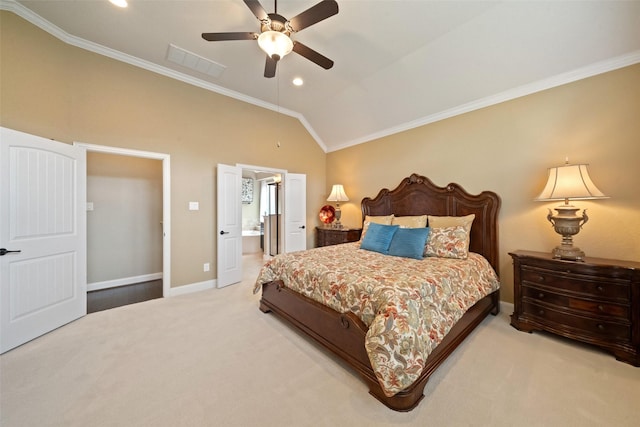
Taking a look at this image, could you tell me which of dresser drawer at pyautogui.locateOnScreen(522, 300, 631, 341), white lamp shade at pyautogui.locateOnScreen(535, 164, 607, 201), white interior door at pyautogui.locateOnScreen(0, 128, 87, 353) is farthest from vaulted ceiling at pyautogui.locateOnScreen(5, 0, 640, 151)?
dresser drawer at pyautogui.locateOnScreen(522, 300, 631, 341)

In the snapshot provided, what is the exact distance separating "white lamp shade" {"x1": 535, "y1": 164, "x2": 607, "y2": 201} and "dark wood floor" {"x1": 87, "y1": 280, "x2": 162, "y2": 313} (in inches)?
200

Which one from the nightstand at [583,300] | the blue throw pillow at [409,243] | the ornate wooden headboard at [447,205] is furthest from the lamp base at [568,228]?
the blue throw pillow at [409,243]

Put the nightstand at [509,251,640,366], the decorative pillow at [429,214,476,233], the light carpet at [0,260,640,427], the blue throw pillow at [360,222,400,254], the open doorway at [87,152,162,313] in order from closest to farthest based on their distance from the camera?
the light carpet at [0,260,640,427]
the nightstand at [509,251,640,366]
the decorative pillow at [429,214,476,233]
the blue throw pillow at [360,222,400,254]
the open doorway at [87,152,162,313]

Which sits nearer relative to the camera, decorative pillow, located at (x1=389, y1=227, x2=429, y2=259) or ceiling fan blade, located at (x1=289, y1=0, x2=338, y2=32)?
ceiling fan blade, located at (x1=289, y1=0, x2=338, y2=32)

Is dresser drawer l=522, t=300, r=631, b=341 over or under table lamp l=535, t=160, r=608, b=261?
under

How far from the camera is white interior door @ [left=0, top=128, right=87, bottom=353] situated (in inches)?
84.1

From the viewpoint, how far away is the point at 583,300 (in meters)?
2.14

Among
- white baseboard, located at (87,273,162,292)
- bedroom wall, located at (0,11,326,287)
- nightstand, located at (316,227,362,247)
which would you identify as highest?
bedroom wall, located at (0,11,326,287)

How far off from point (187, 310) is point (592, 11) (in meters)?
5.22

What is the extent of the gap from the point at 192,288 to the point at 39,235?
181 centimetres

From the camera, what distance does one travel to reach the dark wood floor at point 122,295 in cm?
317

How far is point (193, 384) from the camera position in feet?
5.59

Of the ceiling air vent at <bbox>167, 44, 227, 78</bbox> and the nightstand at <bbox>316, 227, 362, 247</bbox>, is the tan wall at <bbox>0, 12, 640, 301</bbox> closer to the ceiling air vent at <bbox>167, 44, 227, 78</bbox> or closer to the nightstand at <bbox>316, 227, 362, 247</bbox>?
the ceiling air vent at <bbox>167, 44, 227, 78</bbox>

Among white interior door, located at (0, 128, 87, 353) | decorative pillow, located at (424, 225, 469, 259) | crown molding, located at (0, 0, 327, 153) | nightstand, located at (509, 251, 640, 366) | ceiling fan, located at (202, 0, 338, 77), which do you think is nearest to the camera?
ceiling fan, located at (202, 0, 338, 77)
